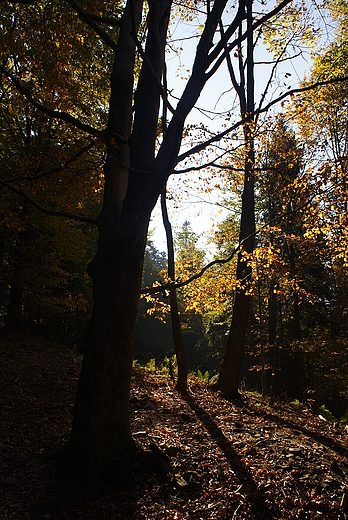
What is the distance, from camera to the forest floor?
3039 mm

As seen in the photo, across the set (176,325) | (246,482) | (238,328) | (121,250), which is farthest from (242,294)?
(121,250)

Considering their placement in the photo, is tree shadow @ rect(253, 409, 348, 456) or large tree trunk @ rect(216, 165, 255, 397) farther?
large tree trunk @ rect(216, 165, 255, 397)

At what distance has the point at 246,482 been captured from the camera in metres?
3.52

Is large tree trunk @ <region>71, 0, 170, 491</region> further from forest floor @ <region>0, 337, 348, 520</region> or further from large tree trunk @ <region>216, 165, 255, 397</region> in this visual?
large tree trunk @ <region>216, 165, 255, 397</region>

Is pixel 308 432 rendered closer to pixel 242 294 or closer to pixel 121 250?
pixel 242 294

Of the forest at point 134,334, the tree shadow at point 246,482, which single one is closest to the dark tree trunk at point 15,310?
the forest at point 134,334

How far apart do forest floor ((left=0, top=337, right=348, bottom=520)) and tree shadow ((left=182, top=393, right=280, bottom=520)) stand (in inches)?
0.4

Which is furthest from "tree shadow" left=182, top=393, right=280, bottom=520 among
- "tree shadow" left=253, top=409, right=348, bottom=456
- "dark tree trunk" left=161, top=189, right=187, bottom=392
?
"dark tree trunk" left=161, top=189, right=187, bottom=392

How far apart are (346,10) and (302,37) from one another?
19.0 feet

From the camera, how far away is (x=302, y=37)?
24.8ft

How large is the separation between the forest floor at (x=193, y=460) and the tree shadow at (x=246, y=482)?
0.01m

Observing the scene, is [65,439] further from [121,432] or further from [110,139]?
[110,139]

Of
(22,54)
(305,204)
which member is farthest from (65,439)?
(22,54)

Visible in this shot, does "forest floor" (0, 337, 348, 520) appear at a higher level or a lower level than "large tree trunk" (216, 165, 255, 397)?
lower
